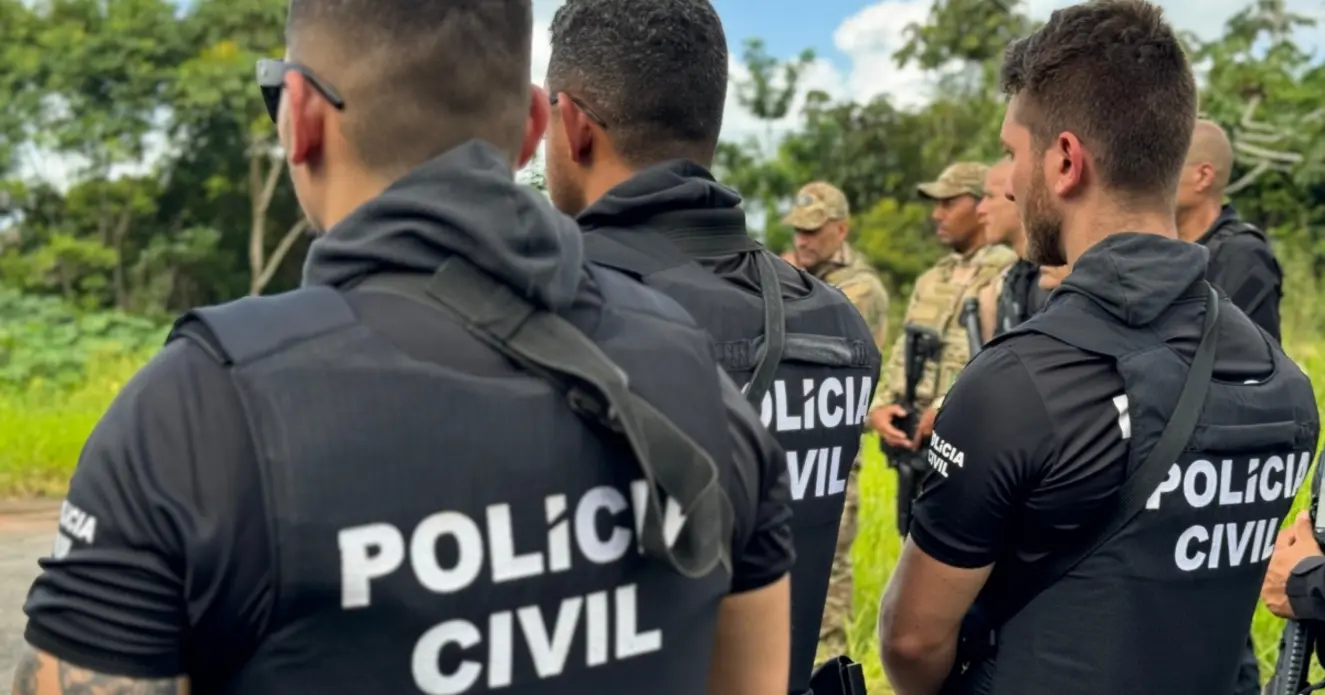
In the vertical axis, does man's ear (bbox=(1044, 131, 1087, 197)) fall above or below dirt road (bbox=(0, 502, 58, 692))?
above

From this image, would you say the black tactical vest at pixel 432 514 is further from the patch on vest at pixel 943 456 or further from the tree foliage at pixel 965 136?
the tree foliage at pixel 965 136

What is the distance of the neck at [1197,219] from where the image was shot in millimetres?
4008

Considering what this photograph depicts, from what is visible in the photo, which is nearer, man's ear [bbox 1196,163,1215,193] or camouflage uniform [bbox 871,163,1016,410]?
man's ear [bbox 1196,163,1215,193]

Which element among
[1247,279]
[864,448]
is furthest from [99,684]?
[864,448]

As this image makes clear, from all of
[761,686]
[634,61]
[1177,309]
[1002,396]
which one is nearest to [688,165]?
[634,61]

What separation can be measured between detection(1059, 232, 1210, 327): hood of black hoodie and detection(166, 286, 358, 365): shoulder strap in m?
1.23

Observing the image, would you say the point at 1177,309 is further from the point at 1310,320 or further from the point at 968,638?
the point at 1310,320

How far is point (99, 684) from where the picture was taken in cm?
101

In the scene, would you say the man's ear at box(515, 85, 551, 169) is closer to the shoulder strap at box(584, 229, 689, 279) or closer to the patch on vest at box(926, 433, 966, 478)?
the shoulder strap at box(584, 229, 689, 279)

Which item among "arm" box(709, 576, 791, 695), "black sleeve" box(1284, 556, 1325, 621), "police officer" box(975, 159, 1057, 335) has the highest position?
"police officer" box(975, 159, 1057, 335)

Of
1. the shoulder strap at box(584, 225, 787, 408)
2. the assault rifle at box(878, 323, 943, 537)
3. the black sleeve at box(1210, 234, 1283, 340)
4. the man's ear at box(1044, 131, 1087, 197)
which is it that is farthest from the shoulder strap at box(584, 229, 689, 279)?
the assault rifle at box(878, 323, 943, 537)

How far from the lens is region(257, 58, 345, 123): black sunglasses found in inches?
47.9

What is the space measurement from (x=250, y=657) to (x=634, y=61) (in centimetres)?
130

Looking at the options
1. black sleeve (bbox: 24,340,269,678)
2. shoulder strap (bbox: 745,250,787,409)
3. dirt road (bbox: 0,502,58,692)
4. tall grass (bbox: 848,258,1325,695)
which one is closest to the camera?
black sleeve (bbox: 24,340,269,678)
